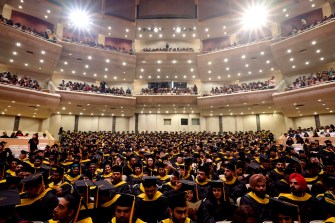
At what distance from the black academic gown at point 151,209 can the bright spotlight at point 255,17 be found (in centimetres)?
2245

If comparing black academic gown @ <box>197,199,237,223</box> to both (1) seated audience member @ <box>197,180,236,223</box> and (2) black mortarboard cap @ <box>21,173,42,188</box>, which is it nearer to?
(1) seated audience member @ <box>197,180,236,223</box>

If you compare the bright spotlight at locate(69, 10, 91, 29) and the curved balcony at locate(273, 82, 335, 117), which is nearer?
the curved balcony at locate(273, 82, 335, 117)

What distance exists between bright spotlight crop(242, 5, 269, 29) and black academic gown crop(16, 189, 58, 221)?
2334 cm

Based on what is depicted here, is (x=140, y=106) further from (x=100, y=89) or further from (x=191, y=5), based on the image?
(x=191, y=5)

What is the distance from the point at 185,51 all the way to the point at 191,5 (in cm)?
652

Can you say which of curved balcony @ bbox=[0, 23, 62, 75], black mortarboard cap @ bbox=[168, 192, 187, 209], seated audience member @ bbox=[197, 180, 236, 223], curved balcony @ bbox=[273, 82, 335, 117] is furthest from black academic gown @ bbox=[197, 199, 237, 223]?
curved balcony @ bbox=[0, 23, 62, 75]

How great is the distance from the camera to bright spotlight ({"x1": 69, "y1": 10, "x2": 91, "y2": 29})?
2208 cm

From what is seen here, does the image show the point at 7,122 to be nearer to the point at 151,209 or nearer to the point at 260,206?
the point at 151,209

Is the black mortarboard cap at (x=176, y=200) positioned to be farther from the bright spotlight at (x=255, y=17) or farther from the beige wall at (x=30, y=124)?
the beige wall at (x=30, y=124)

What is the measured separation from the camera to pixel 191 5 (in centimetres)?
2480

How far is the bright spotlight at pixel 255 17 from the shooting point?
68.0ft

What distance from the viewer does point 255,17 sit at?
21.7 metres

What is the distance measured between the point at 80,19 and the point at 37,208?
23.8 m

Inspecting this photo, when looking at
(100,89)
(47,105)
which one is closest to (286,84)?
(100,89)
